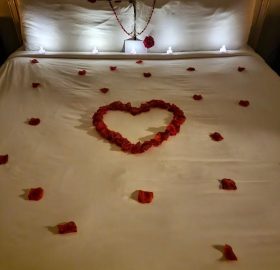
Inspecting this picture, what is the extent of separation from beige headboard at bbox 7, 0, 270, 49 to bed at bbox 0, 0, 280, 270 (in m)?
0.88

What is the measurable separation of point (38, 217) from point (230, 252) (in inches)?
25.8

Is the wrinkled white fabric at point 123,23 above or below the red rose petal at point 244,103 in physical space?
above

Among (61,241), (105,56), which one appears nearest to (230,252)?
(61,241)

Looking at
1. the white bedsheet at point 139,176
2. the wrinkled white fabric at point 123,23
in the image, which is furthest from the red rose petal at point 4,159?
the wrinkled white fabric at point 123,23

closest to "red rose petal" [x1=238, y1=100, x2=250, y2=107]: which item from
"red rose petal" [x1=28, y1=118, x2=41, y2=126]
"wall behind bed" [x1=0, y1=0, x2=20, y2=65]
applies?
"red rose petal" [x1=28, y1=118, x2=41, y2=126]

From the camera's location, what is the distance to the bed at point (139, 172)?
3.06ft

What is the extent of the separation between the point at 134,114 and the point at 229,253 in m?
0.92

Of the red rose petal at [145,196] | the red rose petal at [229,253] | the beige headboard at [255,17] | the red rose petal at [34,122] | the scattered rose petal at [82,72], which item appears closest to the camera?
the red rose petal at [229,253]

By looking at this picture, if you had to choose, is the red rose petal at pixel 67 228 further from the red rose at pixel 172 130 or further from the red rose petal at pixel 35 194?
the red rose at pixel 172 130

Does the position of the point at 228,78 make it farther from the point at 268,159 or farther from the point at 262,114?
the point at 268,159

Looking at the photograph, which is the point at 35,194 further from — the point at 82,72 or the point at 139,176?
the point at 82,72

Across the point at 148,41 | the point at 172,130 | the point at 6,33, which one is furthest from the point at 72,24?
the point at 172,130

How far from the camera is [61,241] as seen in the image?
3.14 ft

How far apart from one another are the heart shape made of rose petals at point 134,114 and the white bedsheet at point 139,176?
4cm
